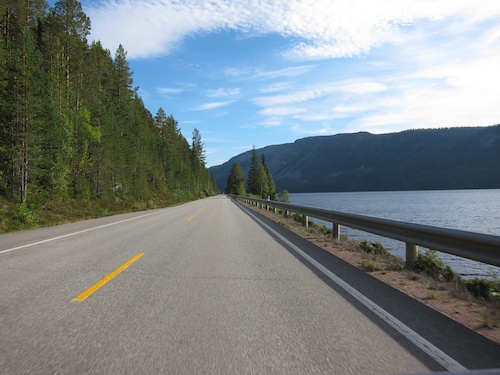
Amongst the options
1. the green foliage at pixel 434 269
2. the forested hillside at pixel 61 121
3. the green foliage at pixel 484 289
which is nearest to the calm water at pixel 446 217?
the green foliage at pixel 484 289

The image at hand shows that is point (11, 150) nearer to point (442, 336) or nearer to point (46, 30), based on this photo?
point (46, 30)

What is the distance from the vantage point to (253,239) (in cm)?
1058

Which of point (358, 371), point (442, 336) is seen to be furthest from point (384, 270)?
point (358, 371)

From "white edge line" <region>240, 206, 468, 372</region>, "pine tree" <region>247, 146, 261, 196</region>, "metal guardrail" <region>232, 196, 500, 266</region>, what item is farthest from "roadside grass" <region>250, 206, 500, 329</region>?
"pine tree" <region>247, 146, 261, 196</region>

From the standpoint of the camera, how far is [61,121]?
22516mm

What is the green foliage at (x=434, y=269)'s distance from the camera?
6.58 metres

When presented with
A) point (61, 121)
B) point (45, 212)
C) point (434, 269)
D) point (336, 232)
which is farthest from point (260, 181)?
point (434, 269)

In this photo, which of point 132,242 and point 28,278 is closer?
point 28,278

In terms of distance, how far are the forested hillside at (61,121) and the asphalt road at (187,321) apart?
11445mm

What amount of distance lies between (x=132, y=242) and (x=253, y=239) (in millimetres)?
3493

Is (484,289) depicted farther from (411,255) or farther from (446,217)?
(446,217)

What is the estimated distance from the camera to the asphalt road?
288cm

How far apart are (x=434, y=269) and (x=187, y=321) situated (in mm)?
5378

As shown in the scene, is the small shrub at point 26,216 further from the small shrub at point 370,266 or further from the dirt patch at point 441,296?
the small shrub at point 370,266
